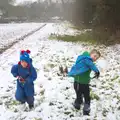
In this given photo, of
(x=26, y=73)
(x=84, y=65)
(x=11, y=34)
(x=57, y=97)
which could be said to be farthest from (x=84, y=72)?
(x=11, y=34)

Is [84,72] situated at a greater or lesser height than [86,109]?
greater

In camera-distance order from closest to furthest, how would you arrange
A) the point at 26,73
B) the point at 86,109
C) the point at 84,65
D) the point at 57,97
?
1. the point at 84,65
2. the point at 86,109
3. the point at 26,73
4. the point at 57,97

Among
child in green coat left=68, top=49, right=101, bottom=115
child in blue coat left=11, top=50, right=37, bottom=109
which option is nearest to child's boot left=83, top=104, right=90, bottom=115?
child in green coat left=68, top=49, right=101, bottom=115

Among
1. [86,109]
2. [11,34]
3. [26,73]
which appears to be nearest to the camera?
[86,109]

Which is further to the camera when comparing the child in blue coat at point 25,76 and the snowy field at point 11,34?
the snowy field at point 11,34

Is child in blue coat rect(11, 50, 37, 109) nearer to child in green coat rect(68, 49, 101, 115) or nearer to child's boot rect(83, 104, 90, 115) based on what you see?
child in green coat rect(68, 49, 101, 115)

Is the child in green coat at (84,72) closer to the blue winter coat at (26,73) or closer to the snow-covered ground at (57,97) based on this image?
the snow-covered ground at (57,97)

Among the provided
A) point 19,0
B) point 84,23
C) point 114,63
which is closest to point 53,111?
point 114,63

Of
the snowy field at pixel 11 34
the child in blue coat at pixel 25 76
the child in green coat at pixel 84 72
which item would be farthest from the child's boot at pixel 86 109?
the snowy field at pixel 11 34

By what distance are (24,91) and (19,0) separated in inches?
4817

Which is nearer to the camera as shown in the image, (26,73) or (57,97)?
(26,73)

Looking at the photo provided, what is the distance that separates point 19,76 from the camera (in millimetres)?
6938

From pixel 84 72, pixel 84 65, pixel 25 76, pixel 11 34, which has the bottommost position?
pixel 11 34

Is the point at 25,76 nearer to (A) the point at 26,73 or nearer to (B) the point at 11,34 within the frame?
(A) the point at 26,73
